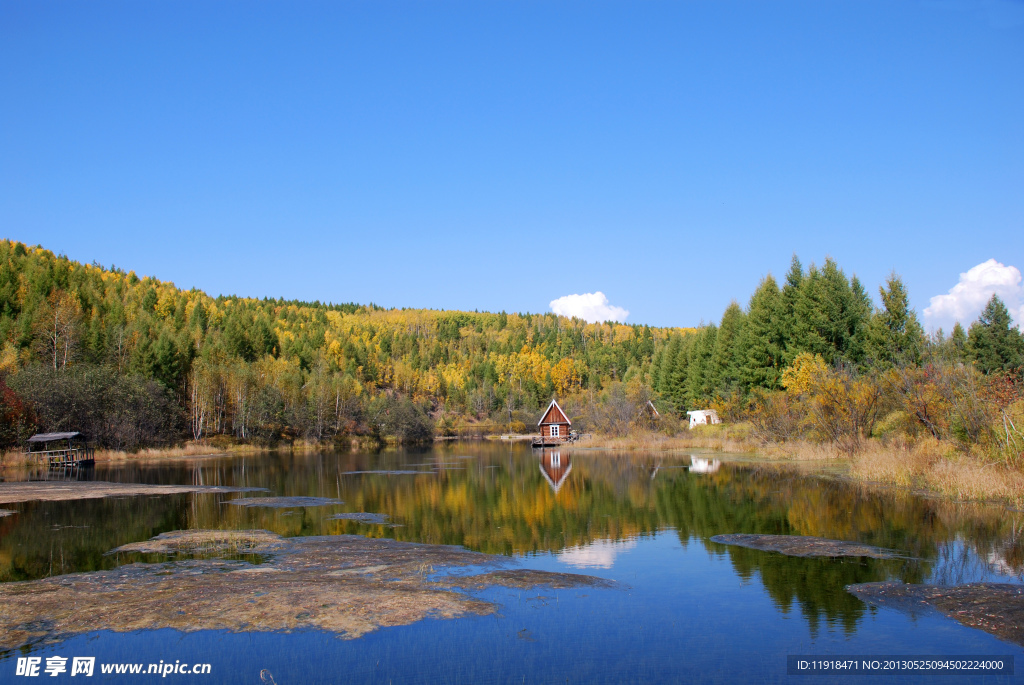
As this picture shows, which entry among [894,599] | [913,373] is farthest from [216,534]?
[913,373]

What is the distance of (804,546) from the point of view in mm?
14039

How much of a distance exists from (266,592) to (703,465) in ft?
98.0

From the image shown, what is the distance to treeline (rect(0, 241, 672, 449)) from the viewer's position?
175 ft

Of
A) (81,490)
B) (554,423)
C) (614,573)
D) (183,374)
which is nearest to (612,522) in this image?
(614,573)

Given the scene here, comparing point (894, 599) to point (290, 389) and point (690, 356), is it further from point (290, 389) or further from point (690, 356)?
point (290, 389)

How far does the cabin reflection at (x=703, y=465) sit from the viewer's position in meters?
33.6

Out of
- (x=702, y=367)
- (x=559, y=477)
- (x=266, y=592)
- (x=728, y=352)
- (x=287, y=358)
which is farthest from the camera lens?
(x=287, y=358)

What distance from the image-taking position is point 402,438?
280 feet

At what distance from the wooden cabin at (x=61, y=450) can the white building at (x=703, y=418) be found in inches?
1943

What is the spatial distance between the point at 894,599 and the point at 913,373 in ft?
63.4

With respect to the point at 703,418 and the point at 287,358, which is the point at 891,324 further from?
the point at 287,358

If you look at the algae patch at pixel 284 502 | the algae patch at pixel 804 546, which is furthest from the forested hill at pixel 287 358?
the algae patch at pixel 284 502

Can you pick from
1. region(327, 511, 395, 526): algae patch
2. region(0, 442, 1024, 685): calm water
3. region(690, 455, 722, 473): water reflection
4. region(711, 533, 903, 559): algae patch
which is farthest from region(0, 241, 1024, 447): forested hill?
region(327, 511, 395, 526): algae patch

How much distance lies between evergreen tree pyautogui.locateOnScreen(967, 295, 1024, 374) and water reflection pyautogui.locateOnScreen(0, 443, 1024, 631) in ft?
94.1
